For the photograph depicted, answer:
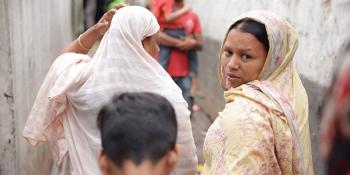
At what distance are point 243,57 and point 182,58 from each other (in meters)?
3.94

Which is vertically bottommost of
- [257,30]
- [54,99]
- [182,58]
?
[182,58]

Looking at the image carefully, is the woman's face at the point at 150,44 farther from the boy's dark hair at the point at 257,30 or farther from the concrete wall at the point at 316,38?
the concrete wall at the point at 316,38

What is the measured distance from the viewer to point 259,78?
2395mm

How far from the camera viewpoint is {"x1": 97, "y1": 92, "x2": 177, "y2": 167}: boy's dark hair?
1.63m

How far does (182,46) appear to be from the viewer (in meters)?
6.20

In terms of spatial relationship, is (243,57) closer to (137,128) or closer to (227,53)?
(227,53)

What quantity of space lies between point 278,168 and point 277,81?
41 cm

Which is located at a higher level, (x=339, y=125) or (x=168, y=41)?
(x=339, y=125)

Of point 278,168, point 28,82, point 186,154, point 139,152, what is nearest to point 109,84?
point 186,154

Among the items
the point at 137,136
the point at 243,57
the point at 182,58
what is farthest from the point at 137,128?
the point at 182,58

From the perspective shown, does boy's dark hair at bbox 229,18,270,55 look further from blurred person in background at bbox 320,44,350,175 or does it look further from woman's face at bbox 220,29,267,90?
blurred person in background at bbox 320,44,350,175

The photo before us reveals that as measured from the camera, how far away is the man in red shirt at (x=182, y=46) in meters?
6.20

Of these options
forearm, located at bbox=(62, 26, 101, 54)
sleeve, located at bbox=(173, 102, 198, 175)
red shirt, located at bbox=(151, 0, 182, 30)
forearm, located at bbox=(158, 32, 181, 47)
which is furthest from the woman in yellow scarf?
red shirt, located at bbox=(151, 0, 182, 30)

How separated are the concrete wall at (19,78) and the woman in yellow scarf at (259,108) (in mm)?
1517
